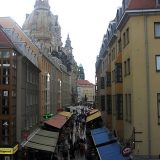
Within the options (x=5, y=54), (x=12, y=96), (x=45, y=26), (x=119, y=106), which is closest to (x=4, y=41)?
(x=5, y=54)

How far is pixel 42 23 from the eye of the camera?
136 metres

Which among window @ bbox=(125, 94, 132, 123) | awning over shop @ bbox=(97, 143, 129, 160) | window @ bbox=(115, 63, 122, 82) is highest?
window @ bbox=(115, 63, 122, 82)

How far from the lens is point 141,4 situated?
30891mm

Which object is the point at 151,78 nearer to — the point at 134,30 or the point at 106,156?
the point at 134,30

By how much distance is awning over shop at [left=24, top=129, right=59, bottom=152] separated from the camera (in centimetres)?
3831

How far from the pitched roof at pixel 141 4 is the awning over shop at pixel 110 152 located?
36.1 feet

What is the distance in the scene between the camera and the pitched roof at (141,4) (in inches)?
1206

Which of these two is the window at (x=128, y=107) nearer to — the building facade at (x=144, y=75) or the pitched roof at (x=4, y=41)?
the building facade at (x=144, y=75)

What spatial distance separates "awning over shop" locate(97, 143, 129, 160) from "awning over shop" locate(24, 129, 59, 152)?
5.11m

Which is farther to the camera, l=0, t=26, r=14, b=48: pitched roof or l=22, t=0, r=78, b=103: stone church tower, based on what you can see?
l=22, t=0, r=78, b=103: stone church tower

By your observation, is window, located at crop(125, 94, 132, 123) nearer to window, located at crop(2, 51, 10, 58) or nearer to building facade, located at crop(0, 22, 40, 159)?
building facade, located at crop(0, 22, 40, 159)

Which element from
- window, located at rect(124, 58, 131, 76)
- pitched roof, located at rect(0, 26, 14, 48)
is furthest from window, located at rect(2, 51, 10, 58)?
window, located at rect(124, 58, 131, 76)

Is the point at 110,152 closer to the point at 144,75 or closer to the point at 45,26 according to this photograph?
the point at 144,75

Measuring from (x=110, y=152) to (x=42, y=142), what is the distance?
31.4ft
